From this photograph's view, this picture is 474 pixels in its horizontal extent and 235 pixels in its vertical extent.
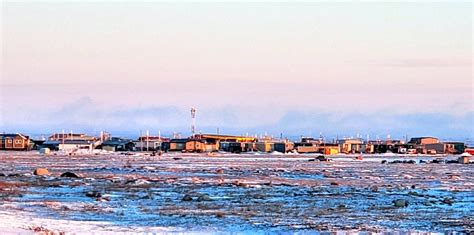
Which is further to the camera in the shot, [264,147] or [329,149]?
[264,147]

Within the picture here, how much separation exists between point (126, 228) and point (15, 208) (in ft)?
17.4

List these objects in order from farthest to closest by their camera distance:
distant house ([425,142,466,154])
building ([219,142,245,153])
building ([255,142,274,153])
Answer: distant house ([425,142,466,154]), building ([255,142,274,153]), building ([219,142,245,153])

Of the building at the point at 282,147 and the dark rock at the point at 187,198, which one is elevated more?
the building at the point at 282,147

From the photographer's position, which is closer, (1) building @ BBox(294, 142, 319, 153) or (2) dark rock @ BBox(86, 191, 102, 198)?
(2) dark rock @ BBox(86, 191, 102, 198)

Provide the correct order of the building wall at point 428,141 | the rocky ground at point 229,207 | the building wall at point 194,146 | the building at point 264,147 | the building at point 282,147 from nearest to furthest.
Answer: the rocky ground at point 229,207, the building wall at point 194,146, the building at point 282,147, the building at point 264,147, the building wall at point 428,141

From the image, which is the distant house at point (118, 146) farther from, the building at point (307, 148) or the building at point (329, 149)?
the building at point (329, 149)

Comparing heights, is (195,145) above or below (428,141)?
below

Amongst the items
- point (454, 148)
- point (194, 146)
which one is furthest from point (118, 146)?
point (454, 148)

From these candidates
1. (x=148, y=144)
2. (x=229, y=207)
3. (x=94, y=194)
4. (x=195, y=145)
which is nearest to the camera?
(x=229, y=207)

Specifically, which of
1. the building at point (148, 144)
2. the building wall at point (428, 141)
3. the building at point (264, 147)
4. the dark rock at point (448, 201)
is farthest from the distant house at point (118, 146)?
the dark rock at point (448, 201)

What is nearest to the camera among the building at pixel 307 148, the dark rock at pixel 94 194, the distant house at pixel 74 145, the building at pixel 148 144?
the dark rock at pixel 94 194

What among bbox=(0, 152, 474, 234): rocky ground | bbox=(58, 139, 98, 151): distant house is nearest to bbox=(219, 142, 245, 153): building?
bbox=(58, 139, 98, 151): distant house

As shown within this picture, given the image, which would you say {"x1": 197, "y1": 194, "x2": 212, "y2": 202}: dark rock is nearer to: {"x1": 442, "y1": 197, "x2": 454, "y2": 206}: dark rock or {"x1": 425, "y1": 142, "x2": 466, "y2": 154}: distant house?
{"x1": 442, "y1": 197, "x2": 454, "y2": 206}: dark rock

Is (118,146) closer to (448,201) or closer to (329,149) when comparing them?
(329,149)
